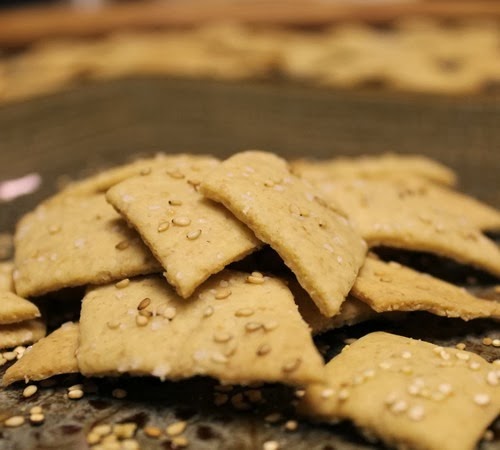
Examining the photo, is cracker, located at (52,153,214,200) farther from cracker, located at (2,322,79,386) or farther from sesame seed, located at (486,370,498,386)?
sesame seed, located at (486,370,498,386)

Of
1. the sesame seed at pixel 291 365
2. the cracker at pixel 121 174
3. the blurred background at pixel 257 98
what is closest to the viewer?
the sesame seed at pixel 291 365

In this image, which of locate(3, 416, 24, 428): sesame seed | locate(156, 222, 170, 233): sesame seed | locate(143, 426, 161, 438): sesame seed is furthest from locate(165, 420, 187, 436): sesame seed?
locate(156, 222, 170, 233): sesame seed

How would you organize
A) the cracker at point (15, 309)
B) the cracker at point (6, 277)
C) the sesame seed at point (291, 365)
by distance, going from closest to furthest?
the sesame seed at point (291, 365)
the cracker at point (15, 309)
the cracker at point (6, 277)

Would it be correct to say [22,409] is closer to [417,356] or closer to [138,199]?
[138,199]

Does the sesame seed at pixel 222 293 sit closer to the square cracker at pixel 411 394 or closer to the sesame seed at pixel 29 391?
the square cracker at pixel 411 394

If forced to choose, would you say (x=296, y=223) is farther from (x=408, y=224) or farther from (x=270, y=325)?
(x=408, y=224)

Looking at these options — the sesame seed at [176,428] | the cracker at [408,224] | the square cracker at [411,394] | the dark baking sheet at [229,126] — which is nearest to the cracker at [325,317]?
the square cracker at [411,394]

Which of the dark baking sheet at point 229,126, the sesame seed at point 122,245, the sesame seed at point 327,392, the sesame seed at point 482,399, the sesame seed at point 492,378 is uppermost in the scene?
the sesame seed at point 122,245

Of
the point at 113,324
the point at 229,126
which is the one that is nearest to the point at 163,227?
the point at 113,324
